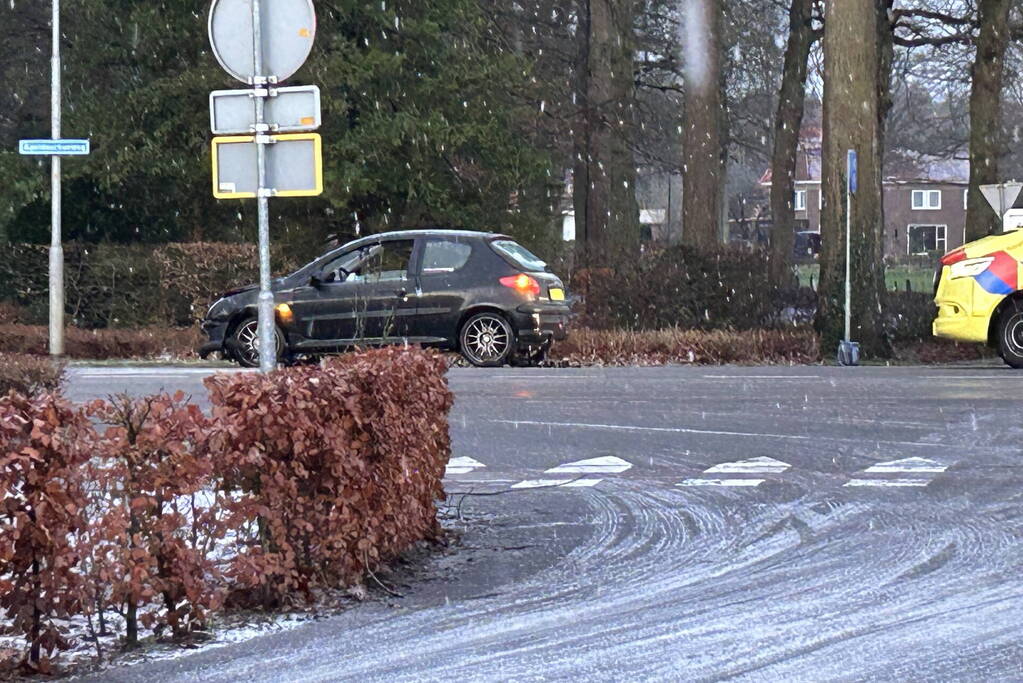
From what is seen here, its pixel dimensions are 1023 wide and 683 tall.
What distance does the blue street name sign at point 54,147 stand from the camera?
914 inches

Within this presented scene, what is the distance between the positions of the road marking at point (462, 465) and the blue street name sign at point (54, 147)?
42.3ft

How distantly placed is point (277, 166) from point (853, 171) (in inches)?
572

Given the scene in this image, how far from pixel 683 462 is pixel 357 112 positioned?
65.3 ft

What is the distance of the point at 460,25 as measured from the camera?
32.2 metres

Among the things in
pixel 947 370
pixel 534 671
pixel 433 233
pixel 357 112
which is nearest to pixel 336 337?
pixel 433 233

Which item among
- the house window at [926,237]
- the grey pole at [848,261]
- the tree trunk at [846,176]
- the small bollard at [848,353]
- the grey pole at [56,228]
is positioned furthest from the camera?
the house window at [926,237]

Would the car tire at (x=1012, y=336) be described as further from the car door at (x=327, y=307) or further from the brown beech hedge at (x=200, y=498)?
the brown beech hedge at (x=200, y=498)

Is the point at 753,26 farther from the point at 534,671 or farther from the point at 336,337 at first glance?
the point at 534,671

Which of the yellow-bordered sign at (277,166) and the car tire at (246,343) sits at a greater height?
the yellow-bordered sign at (277,166)

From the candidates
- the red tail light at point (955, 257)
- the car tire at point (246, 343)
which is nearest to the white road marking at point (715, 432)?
the car tire at point (246, 343)

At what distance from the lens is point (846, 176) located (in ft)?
74.4

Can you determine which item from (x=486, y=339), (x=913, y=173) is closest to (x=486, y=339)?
(x=486, y=339)

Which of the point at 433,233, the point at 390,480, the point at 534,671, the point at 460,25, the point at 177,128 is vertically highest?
the point at 460,25

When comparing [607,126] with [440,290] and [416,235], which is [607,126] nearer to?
[416,235]
